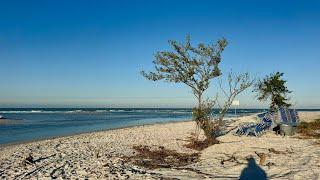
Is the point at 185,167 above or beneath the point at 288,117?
beneath

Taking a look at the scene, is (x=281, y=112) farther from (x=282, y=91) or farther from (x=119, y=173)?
(x=282, y=91)

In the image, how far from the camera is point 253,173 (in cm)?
901

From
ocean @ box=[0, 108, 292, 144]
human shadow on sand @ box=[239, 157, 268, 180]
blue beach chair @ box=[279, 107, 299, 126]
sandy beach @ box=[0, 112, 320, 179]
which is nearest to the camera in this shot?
human shadow on sand @ box=[239, 157, 268, 180]

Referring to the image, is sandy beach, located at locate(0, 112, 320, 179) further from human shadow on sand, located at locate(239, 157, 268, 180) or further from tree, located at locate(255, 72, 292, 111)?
tree, located at locate(255, 72, 292, 111)

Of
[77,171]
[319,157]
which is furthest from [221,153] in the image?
[77,171]

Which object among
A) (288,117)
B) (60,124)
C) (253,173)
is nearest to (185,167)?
(253,173)

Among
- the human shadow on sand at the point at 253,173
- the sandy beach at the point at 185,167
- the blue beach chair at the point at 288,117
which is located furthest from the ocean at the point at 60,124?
the human shadow on sand at the point at 253,173

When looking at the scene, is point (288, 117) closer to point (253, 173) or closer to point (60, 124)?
point (253, 173)

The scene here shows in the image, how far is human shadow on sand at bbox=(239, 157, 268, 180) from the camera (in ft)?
28.2

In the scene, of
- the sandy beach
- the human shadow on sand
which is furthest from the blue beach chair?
the human shadow on sand

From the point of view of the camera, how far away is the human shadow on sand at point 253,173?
8.59 meters

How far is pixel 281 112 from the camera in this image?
18.5 metres

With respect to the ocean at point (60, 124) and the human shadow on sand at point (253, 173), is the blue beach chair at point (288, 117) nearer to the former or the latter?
the human shadow on sand at point (253, 173)

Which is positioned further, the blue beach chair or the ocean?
the ocean
